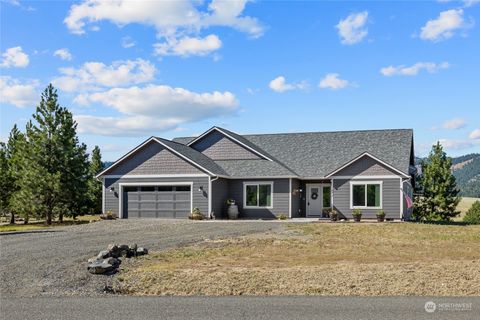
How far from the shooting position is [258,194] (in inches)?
1275

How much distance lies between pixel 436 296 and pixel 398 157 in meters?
23.9

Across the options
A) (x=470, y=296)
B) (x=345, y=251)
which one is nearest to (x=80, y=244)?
(x=345, y=251)

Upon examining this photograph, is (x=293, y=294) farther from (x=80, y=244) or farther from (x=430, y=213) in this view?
(x=430, y=213)

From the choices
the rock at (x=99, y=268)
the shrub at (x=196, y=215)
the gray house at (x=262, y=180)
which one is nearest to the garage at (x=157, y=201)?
the gray house at (x=262, y=180)

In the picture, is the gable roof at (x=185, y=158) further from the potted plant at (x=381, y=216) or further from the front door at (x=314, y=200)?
the potted plant at (x=381, y=216)

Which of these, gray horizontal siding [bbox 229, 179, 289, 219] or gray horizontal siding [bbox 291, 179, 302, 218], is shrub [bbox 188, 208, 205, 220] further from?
gray horizontal siding [bbox 291, 179, 302, 218]

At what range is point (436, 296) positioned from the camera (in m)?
9.05

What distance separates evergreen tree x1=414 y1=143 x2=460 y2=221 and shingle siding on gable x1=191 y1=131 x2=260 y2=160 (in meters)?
13.3

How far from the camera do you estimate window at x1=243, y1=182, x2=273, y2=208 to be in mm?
32031

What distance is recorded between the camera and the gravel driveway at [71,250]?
412 inches

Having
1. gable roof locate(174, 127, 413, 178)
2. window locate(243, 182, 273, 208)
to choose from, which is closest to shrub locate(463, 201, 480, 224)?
gable roof locate(174, 127, 413, 178)

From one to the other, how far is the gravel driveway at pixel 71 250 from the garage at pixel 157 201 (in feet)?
14.0

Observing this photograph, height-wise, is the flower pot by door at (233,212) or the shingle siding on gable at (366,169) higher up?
the shingle siding on gable at (366,169)

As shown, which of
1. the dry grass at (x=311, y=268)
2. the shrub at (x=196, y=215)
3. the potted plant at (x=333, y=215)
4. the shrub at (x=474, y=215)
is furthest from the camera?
the shrub at (x=474, y=215)
